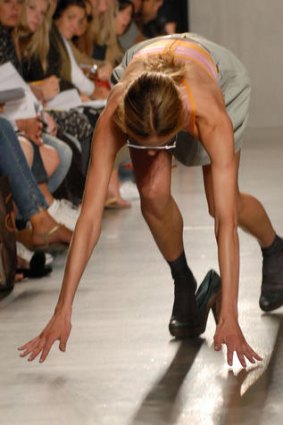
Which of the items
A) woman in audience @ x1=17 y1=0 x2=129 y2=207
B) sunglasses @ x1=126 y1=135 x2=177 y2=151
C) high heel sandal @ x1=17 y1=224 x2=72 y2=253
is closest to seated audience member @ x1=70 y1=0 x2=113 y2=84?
woman in audience @ x1=17 y1=0 x2=129 y2=207

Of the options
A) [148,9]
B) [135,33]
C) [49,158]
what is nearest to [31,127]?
[49,158]

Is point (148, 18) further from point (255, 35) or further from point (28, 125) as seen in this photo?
point (28, 125)

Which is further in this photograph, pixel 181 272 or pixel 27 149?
pixel 27 149

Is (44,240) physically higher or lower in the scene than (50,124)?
higher

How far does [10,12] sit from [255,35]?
17.5 feet

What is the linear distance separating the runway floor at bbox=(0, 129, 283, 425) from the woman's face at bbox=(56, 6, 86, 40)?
2.44 m

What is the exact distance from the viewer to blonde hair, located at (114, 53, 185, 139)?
2.81m

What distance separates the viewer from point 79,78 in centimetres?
706

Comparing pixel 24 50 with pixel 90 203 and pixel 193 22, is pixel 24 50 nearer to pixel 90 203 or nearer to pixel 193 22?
pixel 90 203

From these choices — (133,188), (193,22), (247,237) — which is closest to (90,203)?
(247,237)

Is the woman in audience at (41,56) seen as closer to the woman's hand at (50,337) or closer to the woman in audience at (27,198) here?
the woman in audience at (27,198)

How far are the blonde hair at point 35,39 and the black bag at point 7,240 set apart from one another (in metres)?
2.00

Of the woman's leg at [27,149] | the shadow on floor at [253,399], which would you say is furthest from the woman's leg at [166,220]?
the woman's leg at [27,149]

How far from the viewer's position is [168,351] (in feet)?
10.9
